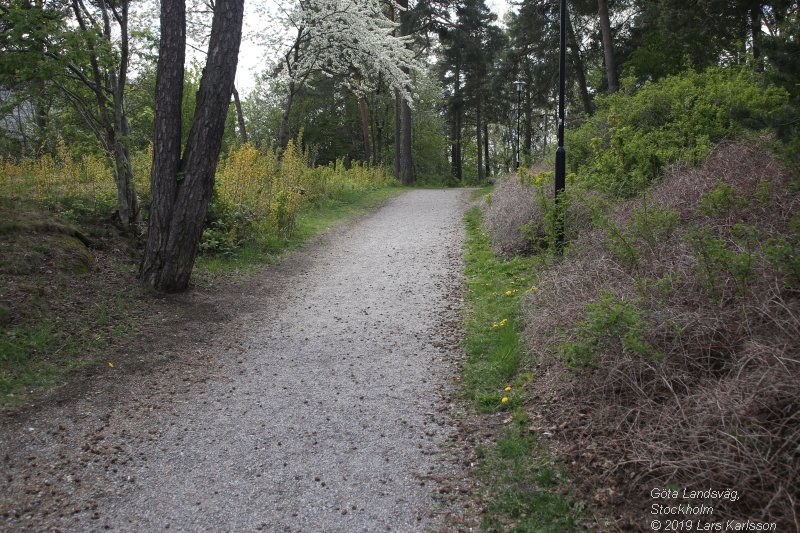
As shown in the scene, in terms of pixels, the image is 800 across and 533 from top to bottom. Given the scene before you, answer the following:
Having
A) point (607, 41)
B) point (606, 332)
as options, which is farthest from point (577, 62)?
point (606, 332)

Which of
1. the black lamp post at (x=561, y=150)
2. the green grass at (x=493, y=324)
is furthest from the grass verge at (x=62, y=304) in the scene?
the black lamp post at (x=561, y=150)

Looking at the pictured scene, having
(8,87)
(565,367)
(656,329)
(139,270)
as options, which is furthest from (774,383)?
(8,87)

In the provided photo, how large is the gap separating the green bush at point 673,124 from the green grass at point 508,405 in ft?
6.94

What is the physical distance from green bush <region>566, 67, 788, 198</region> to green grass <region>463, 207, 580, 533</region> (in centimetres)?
212

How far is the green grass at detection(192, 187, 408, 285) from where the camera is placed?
9273 mm

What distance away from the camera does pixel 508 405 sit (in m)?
4.76

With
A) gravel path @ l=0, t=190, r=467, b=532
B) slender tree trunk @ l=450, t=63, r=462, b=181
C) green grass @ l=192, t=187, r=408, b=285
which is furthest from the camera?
slender tree trunk @ l=450, t=63, r=462, b=181

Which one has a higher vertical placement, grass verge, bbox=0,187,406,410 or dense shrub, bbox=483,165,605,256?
dense shrub, bbox=483,165,605,256

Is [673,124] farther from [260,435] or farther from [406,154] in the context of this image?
[406,154]

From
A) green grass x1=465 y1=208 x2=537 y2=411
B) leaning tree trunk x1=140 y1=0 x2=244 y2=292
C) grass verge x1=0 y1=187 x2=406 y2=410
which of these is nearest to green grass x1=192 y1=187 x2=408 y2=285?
grass verge x1=0 y1=187 x2=406 y2=410

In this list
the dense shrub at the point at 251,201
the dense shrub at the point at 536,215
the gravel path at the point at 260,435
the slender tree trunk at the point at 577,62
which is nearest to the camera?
the gravel path at the point at 260,435

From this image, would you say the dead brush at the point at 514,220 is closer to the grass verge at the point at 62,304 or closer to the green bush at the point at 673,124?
the green bush at the point at 673,124

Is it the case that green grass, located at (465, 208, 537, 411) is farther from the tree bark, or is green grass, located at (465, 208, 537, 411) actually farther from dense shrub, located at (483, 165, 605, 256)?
the tree bark

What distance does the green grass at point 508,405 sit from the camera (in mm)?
3318
